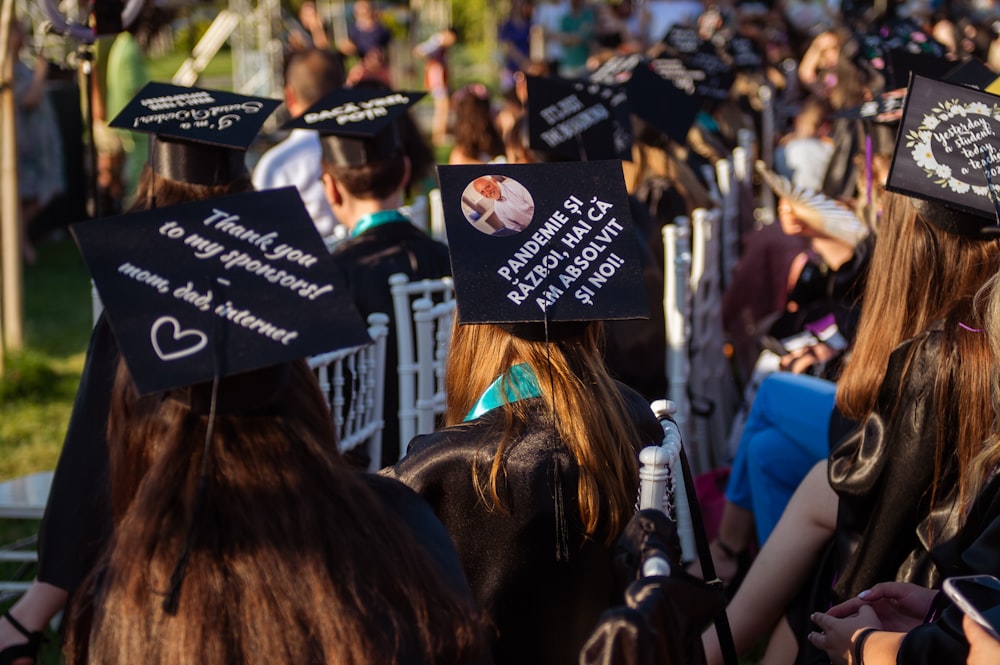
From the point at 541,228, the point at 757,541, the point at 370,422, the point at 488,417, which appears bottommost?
the point at 757,541

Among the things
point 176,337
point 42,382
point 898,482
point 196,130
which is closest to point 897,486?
point 898,482

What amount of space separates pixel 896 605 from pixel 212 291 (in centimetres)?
146

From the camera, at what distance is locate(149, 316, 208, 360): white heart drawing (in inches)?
59.6

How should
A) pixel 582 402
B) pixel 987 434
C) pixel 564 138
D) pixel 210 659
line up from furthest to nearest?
1. pixel 564 138
2. pixel 987 434
3. pixel 582 402
4. pixel 210 659

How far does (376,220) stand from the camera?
3930mm

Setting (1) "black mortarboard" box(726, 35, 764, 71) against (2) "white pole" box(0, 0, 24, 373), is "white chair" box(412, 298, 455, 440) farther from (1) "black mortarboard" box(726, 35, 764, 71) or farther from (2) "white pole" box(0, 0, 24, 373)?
(1) "black mortarboard" box(726, 35, 764, 71)

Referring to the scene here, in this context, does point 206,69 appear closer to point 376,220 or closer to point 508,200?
point 376,220

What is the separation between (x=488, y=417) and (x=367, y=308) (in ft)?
5.78

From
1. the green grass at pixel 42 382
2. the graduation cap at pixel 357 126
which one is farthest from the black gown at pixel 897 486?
the green grass at pixel 42 382

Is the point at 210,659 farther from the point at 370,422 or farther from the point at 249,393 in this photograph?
the point at 370,422

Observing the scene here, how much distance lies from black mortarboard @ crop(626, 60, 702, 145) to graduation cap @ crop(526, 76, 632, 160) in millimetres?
725

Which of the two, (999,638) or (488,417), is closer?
(999,638)

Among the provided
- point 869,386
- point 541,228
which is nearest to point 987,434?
point 869,386

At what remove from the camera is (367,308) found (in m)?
3.83
